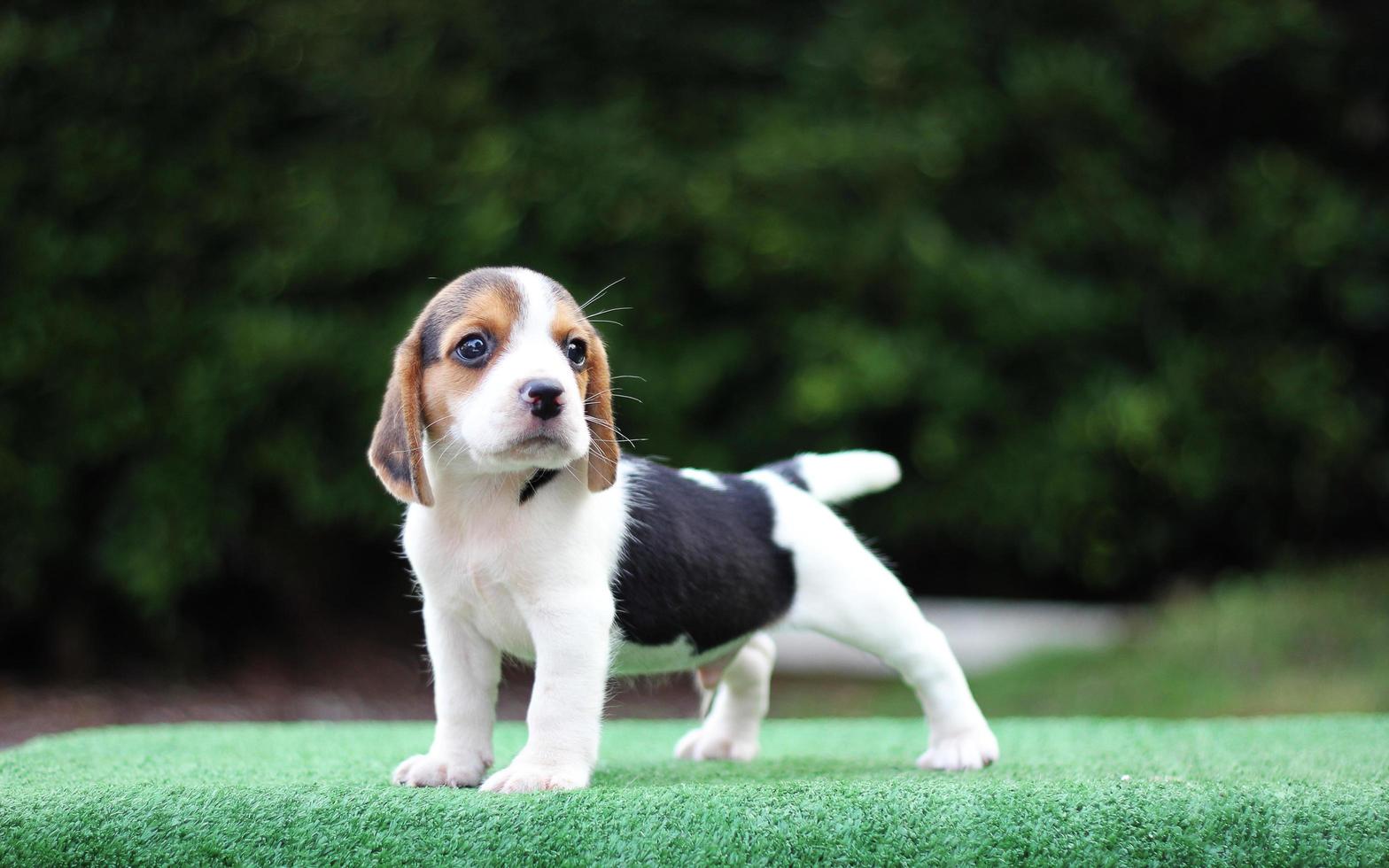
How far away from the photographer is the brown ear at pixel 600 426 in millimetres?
3334

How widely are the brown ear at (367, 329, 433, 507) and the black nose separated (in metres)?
0.41

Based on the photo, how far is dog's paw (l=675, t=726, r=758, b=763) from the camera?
14.4 ft

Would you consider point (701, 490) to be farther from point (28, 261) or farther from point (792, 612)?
point (28, 261)

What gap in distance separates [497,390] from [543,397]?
128 millimetres

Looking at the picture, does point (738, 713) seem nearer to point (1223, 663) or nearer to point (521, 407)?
point (521, 407)

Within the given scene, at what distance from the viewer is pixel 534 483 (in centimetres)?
332

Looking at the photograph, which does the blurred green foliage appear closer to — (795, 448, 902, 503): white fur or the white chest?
(795, 448, 902, 503): white fur

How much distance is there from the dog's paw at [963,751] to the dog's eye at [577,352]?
1.64 m

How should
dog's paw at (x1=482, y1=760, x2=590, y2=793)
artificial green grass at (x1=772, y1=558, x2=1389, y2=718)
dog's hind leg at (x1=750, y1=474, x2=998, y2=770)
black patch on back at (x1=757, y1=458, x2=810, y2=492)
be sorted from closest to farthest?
dog's paw at (x1=482, y1=760, x2=590, y2=793), dog's hind leg at (x1=750, y1=474, x2=998, y2=770), black patch on back at (x1=757, y1=458, x2=810, y2=492), artificial green grass at (x1=772, y1=558, x2=1389, y2=718)

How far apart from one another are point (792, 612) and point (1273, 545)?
741 centimetres

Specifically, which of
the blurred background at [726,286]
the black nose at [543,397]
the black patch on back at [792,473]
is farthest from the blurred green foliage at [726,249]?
the black nose at [543,397]

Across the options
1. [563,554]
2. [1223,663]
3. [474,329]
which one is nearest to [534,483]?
[563,554]

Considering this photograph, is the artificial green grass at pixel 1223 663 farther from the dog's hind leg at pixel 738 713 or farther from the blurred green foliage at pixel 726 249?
the dog's hind leg at pixel 738 713

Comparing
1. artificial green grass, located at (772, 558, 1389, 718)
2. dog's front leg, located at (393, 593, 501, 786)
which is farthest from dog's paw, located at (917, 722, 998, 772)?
artificial green grass, located at (772, 558, 1389, 718)
